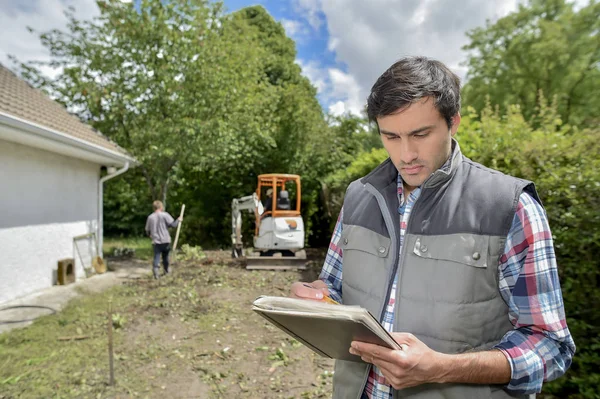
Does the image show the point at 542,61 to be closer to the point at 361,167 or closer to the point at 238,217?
the point at 361,167

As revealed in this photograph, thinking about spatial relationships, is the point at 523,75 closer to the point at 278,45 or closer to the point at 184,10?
the point at 278,45

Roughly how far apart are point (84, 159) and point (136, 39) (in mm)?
3921

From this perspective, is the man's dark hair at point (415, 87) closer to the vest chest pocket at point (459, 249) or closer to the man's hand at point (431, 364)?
the vest chest pocket at point (459, 249)

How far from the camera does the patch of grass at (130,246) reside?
13392 mm

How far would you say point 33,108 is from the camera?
317 inches

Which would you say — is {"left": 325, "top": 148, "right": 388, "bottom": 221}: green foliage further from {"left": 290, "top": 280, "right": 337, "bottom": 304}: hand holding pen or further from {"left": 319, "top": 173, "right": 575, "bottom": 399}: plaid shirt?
{"left": 319, "top": 173, "right": 575, "bottom": 399}: plaid shirt

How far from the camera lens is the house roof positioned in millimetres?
6895

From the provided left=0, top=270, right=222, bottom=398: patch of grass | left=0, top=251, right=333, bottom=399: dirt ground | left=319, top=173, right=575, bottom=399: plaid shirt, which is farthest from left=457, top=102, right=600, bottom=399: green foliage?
left=0, top=270, right=222, bottom=398: patch of grass

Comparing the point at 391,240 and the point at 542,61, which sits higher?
the point at 542,61

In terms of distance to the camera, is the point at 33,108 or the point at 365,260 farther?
the point at 33,108

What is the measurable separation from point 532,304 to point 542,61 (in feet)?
76.4

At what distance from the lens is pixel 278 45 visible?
2452 centimetres

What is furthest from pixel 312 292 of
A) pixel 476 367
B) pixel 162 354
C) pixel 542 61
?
pixel 542 61

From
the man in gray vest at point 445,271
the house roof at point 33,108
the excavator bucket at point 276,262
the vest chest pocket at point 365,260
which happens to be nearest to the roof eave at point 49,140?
the house roof at point 33,108
